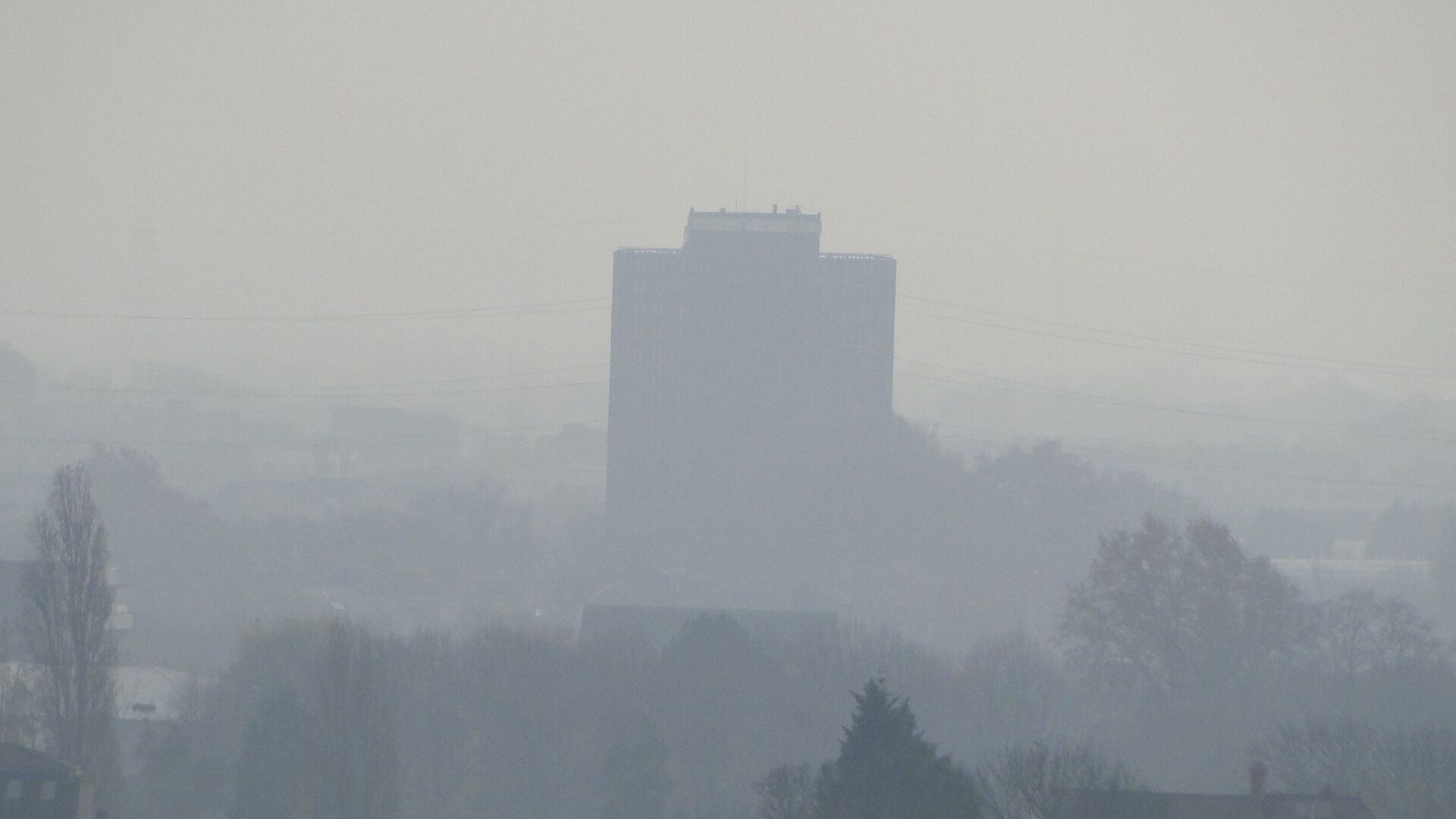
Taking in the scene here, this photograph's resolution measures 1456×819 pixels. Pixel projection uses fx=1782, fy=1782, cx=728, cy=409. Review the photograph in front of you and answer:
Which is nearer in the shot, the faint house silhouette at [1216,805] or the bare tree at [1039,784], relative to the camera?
the faint house silhouette at [1216,805]

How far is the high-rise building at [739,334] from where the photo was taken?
90.6 metres

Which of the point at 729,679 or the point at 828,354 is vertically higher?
the point at 828,354

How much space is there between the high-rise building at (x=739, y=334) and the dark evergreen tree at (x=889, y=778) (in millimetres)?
68230

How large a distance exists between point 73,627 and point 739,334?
6071 cm

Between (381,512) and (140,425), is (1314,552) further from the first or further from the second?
(140,425)

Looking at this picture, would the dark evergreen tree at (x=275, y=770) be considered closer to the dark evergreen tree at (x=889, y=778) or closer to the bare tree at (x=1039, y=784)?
the bare tree at (x=1039, y=784)

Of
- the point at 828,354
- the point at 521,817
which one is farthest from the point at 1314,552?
the point at 521,817

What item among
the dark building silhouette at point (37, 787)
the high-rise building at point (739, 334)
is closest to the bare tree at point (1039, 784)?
the dark building silhouette at point (37, 787)

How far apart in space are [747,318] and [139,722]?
55765 mm

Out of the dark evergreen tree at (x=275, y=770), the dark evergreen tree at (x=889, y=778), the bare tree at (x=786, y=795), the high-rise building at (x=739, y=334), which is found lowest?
the dark evergreen tree at (x=275, y=770)

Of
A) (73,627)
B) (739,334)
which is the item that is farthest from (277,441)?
(73,627)

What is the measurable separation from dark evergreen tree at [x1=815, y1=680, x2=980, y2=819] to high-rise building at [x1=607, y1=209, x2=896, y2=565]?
68230 millimetres

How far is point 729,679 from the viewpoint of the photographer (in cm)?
3941

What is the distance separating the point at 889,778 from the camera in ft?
68.1
